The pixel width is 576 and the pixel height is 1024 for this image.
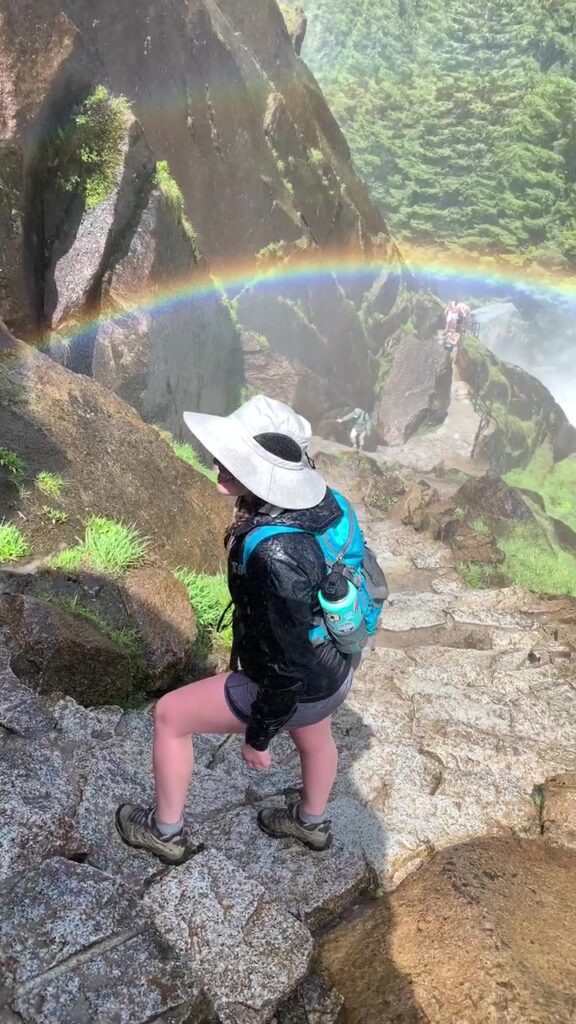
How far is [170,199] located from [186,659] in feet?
29.2

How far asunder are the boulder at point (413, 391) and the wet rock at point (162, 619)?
19.7 meters

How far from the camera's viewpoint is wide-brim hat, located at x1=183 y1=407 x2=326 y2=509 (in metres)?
2.32

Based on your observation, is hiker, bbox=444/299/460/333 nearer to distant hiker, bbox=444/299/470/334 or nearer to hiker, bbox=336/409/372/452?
distant hiker, bbox=444/299/470/334

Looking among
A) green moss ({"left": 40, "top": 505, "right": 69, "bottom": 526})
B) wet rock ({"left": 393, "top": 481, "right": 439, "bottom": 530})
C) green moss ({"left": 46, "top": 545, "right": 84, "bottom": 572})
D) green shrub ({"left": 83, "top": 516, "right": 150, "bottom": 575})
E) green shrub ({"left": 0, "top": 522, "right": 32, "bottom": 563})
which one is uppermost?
green shrub ({"left": 0, "top": 522, "right": 32, "bottom": 563})

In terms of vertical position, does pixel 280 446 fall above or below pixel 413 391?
above

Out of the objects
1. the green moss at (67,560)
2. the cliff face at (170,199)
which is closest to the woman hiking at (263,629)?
the green moss at (67,560)

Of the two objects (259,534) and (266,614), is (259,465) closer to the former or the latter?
(259,534)

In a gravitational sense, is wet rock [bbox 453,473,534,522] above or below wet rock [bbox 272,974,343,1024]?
below

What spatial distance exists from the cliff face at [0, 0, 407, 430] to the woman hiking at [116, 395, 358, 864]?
708 centimetres

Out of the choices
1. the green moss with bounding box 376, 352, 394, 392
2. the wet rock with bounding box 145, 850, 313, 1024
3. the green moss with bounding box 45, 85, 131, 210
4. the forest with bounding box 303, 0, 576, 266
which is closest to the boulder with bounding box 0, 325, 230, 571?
the wet rock with bounding box 145, 850, 313, 1024

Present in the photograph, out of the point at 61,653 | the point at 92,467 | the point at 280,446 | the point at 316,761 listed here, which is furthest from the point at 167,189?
the point at 316,761

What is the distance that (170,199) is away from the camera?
11.2 meters

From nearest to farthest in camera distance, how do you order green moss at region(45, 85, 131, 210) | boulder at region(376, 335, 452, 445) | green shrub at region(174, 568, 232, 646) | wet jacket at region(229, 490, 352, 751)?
wet jacket at region(229, 490, 352, 751)
green shrub at region(174, 568, 232, 646)
green moss at region(45, 85, 131, 210)
boulder at region(376, 335, 452, 445)

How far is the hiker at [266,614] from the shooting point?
2.28 m
